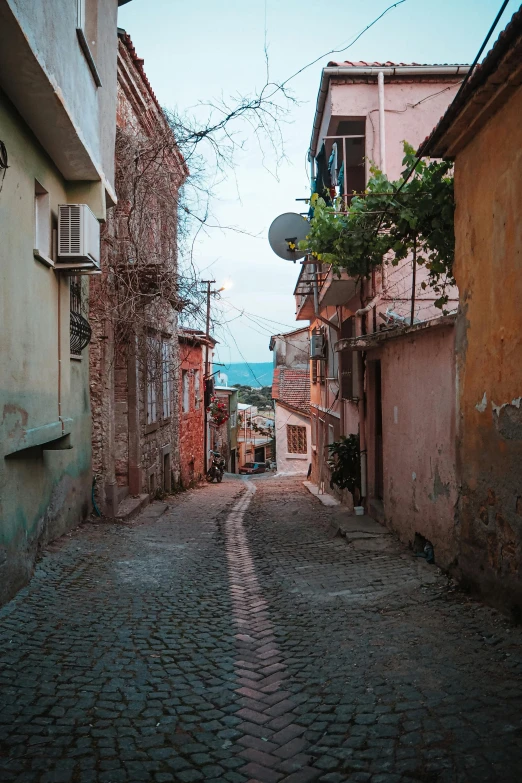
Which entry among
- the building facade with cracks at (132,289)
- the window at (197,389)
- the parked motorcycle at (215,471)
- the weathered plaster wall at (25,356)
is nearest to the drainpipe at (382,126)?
the building facade with cracks at (132,289)

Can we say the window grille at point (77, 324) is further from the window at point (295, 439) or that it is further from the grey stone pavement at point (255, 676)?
the window at point (295, 439)

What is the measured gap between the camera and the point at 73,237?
7676mm

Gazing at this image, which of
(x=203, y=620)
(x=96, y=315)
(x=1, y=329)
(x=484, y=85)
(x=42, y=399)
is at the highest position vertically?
(x=484, y=85)

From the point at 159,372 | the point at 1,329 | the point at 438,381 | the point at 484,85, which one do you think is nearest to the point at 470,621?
the point at 438,381

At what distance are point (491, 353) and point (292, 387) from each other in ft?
86.2

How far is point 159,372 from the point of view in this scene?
47.5 feet

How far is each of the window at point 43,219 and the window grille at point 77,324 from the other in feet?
6.93

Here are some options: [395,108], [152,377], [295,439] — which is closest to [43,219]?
[152,377]

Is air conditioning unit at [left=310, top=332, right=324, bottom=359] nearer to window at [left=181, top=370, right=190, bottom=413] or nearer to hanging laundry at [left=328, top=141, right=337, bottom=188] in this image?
window at [left=181, top=370, right=190, bottom=413]

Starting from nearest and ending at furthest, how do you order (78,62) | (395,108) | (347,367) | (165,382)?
(78,62)
(395,108)
(347,367)
(165,382)

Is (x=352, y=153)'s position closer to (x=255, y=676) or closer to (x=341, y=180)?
(x=341, y=180)

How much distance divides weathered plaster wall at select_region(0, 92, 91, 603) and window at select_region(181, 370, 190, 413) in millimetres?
12446

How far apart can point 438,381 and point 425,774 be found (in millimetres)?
4708

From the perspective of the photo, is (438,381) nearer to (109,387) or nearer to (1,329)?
(1,329)
